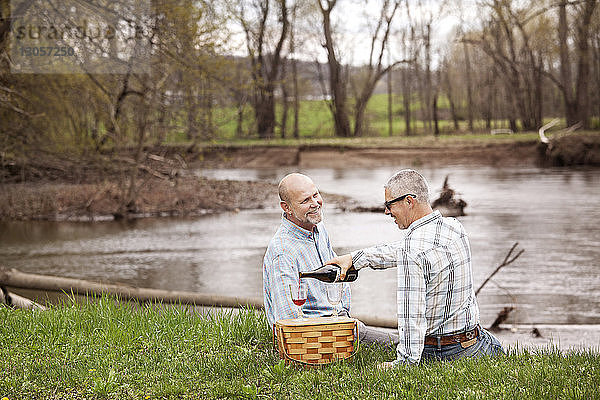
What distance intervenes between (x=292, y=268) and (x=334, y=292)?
487 mm

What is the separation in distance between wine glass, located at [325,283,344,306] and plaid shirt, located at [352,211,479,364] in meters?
0.73

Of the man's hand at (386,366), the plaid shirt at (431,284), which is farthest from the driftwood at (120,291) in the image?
the plaid shirt at (431,284)

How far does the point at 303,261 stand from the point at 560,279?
778cm

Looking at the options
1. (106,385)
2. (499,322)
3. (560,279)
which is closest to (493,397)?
(106,385)

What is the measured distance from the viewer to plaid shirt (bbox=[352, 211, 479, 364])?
192 inches

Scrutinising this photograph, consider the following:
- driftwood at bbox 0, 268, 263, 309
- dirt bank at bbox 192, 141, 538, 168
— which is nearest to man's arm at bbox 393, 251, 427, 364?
driftwood at bbox 0, 268, 263, 309

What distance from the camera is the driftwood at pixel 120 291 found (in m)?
9.66

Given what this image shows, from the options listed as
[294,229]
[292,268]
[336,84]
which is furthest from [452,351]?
[336,84]

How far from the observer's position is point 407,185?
508 cm

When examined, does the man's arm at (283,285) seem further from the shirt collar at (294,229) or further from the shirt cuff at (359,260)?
the shirt cuff at (359,260)

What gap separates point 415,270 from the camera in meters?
4.91

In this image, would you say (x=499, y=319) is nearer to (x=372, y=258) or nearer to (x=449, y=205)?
(x=372, y=258)

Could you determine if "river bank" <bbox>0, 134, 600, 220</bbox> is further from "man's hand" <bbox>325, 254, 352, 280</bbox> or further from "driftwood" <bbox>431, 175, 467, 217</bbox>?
"man's hand" <bbox>325, 254, 352, 280</bbox>

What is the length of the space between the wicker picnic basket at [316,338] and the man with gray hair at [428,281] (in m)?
0.32
